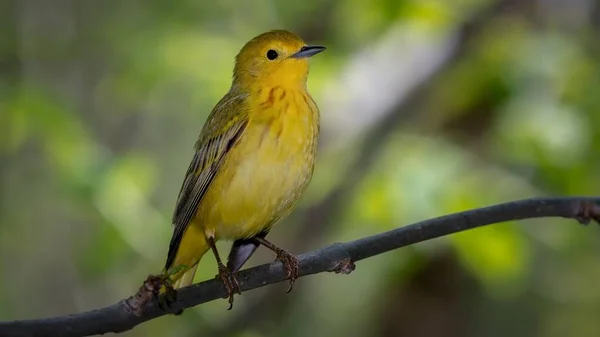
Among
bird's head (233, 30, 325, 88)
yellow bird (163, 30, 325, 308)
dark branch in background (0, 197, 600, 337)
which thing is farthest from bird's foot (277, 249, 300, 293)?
bird's head (233, 30, 325, 88)

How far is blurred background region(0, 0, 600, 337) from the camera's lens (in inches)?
211

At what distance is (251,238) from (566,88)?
2.84 m

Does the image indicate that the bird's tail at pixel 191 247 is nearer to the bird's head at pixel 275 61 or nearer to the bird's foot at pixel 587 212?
the bird's head at pixel 275 61

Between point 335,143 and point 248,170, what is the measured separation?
2668 millimetres

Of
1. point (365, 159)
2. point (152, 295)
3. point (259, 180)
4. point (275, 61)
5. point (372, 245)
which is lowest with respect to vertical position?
point (152, 295)

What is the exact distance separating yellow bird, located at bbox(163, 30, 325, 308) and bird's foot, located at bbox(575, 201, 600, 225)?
50.1 inches

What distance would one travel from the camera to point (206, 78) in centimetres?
599

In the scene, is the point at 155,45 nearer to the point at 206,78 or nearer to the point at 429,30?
the point at 206,78

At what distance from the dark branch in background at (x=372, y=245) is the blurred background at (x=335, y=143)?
2.43 metres

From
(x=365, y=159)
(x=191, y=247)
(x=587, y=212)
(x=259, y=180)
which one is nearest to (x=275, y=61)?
Result: (x=259, y=180)

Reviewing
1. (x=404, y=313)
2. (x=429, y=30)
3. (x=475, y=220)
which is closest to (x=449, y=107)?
(x=429, y=30)

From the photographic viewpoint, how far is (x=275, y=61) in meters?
4.24

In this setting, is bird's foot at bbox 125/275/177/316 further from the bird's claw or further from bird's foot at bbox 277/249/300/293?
bird's foot at bbox 277/249/300/293

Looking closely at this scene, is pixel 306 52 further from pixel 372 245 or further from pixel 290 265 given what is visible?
pixel 372 245
